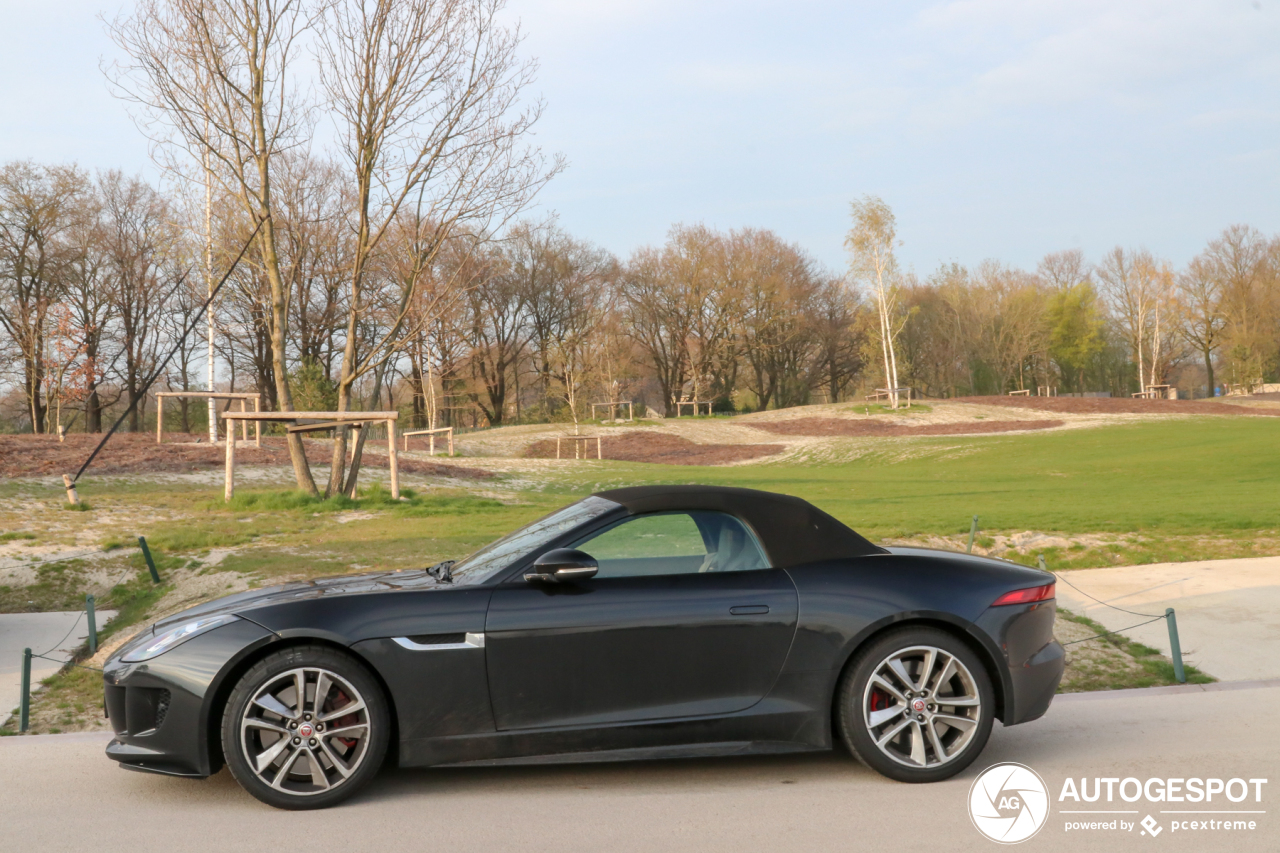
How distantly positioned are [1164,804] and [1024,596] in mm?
1046

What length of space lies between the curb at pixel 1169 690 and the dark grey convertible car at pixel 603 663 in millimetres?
1685

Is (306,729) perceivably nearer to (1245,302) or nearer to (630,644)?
(630,644)

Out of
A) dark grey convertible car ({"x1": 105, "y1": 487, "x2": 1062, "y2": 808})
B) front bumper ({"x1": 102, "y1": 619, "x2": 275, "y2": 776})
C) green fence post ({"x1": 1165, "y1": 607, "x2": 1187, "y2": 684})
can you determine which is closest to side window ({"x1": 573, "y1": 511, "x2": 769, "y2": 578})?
dark grey convertible car ({"x1": 105, "y1": 487, "x2": 1062, "y2": 808})

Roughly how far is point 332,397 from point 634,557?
43195 millimetres

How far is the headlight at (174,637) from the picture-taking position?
14.3 feet

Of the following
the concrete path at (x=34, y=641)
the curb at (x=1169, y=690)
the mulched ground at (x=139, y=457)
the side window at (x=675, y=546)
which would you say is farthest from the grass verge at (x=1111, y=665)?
the mulched ground at (x=139, y=457)

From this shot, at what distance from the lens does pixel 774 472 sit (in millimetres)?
29984

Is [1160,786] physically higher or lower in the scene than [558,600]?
lower

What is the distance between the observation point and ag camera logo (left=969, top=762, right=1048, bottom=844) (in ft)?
13.0

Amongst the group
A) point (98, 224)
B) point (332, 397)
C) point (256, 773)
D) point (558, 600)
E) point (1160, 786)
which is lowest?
point (1160, 786)

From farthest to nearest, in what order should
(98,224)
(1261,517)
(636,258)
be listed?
(636,258)
(98,224)
(1261,517)

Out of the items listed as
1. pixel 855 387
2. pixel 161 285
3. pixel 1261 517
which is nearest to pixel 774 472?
pixel 1261 517

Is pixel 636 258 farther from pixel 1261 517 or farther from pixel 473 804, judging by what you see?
pixel 473 804

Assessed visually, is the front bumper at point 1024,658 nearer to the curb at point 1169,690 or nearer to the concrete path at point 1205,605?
the curb at point 1169,690
